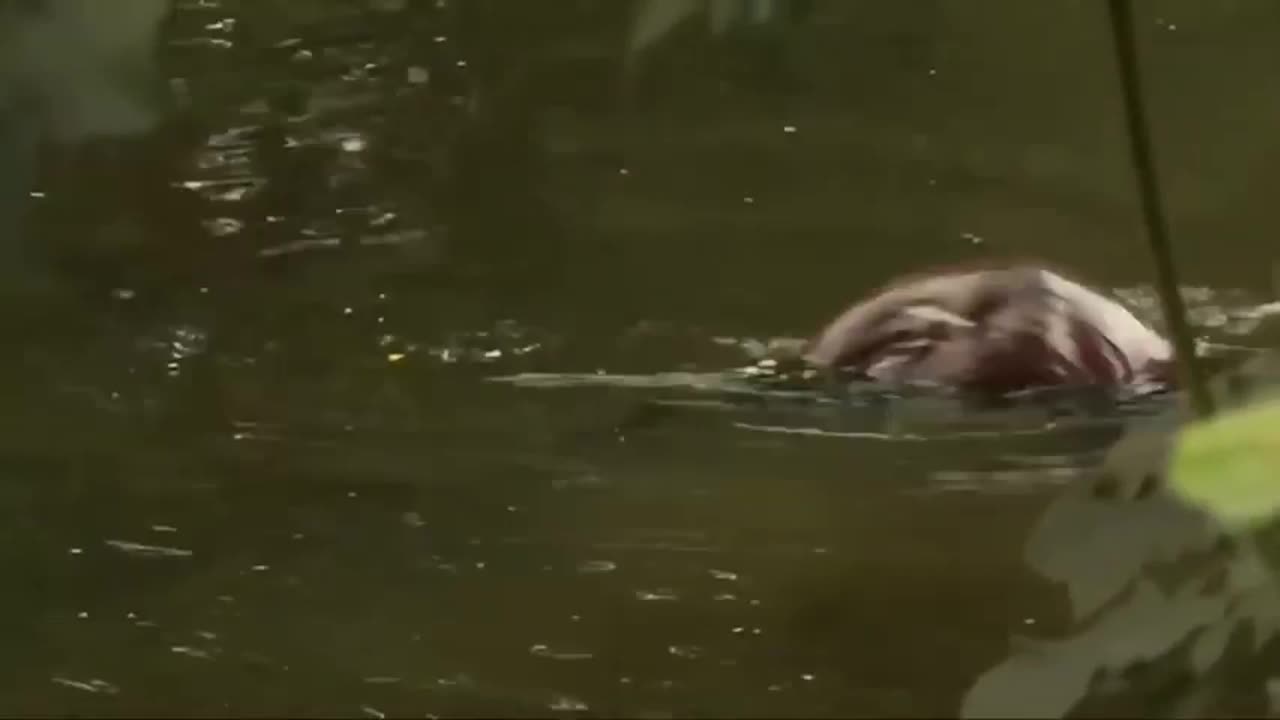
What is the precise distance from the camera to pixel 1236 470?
276 millimetres

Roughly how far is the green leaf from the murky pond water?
2.2 inches

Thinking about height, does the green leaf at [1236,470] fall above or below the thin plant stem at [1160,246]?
below

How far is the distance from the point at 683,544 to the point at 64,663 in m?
0.16

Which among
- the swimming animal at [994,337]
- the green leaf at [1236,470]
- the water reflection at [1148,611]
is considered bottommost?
the water reflection at [1148,611]

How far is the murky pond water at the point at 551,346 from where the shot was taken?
33cm

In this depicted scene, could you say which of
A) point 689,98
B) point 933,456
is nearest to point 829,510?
point 933,456

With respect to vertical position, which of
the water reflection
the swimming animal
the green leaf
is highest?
the swimming animal

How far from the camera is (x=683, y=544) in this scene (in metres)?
0.34

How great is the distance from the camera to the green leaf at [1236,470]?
0.89 ft

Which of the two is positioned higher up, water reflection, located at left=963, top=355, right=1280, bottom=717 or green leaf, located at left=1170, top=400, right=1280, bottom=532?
green leaf, located at left=1170, top=400, right=1280, bottom=532

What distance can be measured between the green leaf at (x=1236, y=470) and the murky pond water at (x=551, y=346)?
56 millimetres

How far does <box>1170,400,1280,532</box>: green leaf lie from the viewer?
0.27m

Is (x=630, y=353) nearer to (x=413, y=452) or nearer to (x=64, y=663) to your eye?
(x=413, y=452)

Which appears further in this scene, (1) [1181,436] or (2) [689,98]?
(2) [689,98]
